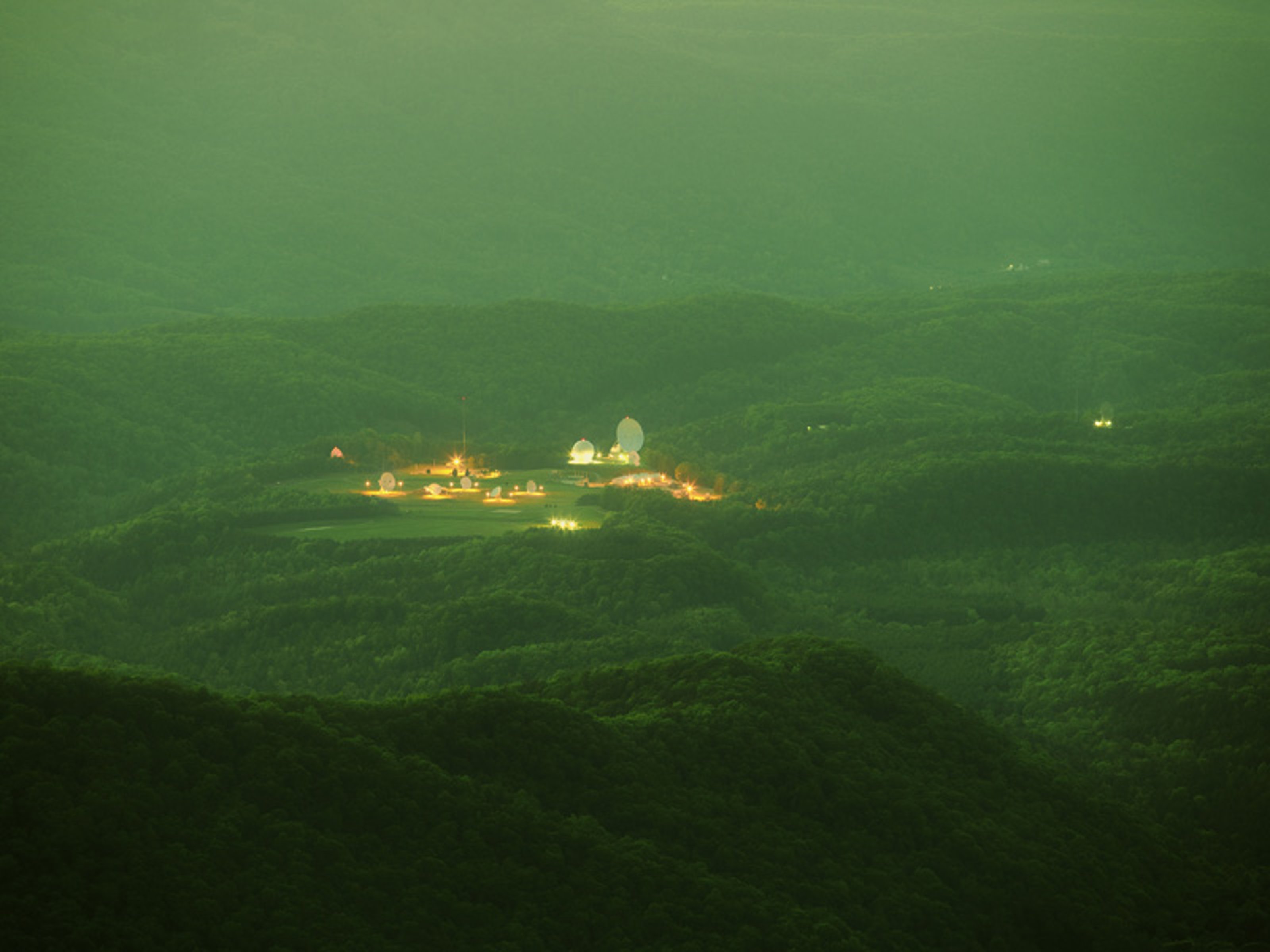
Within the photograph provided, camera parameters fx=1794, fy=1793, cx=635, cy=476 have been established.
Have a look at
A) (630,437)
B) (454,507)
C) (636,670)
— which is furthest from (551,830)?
(630,437)

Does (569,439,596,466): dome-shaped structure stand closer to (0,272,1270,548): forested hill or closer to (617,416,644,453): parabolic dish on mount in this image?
(0,272,1270,548): forested hill

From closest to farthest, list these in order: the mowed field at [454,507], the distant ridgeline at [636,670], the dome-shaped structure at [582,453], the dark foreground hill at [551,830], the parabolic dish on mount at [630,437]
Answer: the dark foreground hill at [551,830], the distant ridgeline at [636,670], the mowed field at [454,507], the dome-shaped structure at [582,453], the parabolic dish on mount at [630,437]

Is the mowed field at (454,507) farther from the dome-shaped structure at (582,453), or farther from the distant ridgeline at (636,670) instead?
the dome-shaped structure at (582,453)

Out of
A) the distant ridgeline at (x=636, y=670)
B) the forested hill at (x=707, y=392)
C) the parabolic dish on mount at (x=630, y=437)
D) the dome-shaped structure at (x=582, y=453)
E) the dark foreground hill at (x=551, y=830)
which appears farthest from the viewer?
the parabolic dish on mount at (x=630, y=437)

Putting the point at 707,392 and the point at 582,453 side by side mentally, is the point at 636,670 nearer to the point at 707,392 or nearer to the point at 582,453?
the point at 582,453

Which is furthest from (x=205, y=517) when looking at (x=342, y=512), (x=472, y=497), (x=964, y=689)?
(x=964, y=689)

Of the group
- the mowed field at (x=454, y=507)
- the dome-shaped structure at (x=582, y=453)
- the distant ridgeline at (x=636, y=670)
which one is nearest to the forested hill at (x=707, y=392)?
the distant ridgeline at (x=636, y=670)

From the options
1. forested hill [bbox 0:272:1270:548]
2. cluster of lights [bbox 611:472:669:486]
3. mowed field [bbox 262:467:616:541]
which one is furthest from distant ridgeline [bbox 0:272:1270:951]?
cluster of lights [bbox 611:472:669:486]
